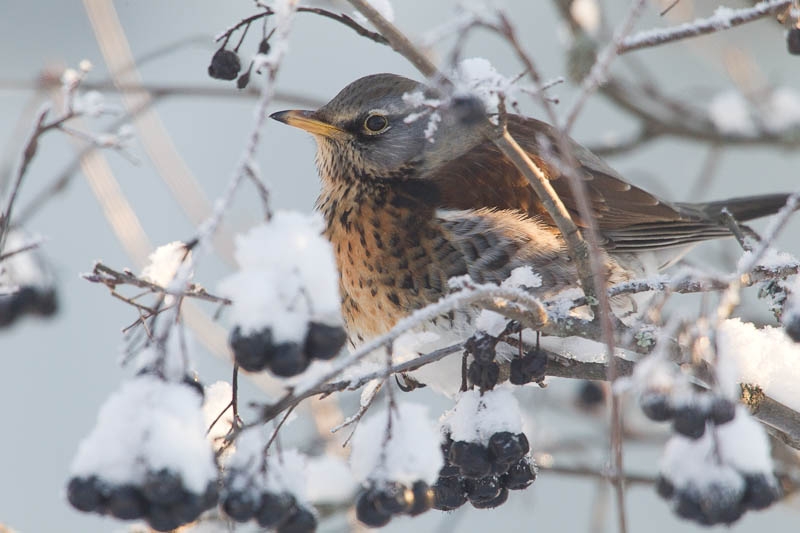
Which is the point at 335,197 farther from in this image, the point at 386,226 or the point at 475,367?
the point at 475,367

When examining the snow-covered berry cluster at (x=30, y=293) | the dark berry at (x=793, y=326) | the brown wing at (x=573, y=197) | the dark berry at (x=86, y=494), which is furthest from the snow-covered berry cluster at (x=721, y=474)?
the snow-covered berry cluster at (x=30, y=293)

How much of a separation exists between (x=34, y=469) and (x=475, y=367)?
4.91 m

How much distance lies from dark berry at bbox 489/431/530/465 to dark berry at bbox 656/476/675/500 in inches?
19.6

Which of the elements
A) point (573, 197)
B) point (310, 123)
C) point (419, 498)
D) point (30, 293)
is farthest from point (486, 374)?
point (30, 293)

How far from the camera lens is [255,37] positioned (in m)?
6.29

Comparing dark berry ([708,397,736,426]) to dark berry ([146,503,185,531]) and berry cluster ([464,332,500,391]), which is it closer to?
berry cluster ([464,332,500,391])

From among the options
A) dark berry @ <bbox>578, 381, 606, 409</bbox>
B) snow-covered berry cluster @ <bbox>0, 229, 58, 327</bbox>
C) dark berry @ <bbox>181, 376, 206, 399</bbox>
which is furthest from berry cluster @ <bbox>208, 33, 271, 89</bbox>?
dark berry @ <bbox>578, 381, 606, 409</bbox>

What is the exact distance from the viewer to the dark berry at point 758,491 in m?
1.48

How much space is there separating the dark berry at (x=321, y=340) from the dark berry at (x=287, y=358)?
0.7 inches

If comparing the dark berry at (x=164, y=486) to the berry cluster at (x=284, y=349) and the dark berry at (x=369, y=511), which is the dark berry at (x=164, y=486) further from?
the dark berry at (x=369, y=511)

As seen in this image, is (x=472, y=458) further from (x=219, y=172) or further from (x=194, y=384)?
(x=219, y=172)

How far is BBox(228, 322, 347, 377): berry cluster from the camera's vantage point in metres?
1.41

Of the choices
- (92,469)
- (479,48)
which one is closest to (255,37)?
(479,48)

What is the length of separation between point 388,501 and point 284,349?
14.1 inches
